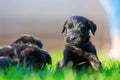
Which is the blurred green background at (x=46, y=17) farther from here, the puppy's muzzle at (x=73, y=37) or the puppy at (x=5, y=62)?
the puppy's muzzle at (x=73, y=37)

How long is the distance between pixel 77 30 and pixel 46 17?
2.47 m

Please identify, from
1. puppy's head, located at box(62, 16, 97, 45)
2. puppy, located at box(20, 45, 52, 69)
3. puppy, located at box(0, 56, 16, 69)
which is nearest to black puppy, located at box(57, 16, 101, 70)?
puppy's head, located at box(62, 16, 97, 45)

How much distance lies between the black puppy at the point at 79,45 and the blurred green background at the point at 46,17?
2.20 meters

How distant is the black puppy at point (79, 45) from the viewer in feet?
11.6

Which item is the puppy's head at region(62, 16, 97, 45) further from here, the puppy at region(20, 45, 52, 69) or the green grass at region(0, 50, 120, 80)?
the puppy at region(20, 45, 52, 69)

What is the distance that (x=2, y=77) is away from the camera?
321cm

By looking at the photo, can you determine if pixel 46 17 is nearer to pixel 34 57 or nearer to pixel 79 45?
pixel 34 57

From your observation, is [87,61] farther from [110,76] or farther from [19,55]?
[19,55]

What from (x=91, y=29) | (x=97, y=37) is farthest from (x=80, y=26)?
(x=97, y=37)

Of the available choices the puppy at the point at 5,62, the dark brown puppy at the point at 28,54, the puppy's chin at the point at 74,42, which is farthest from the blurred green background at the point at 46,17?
the puppy's chin at the point at 74,42

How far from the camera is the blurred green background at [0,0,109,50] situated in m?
5.86

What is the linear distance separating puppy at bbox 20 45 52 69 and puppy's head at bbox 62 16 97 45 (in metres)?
0.38

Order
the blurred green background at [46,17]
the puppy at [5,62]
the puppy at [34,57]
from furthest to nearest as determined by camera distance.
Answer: the blurred green background at [46,17] → the puppy at [34,57] → the puppy at [5,62]

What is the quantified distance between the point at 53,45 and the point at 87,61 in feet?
7.72
